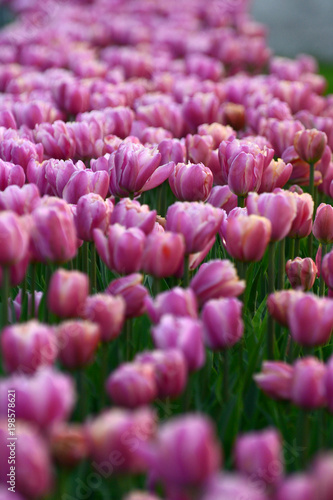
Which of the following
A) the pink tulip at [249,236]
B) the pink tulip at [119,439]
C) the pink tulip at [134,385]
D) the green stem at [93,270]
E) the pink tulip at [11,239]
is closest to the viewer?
the pink tulip at [119,439]

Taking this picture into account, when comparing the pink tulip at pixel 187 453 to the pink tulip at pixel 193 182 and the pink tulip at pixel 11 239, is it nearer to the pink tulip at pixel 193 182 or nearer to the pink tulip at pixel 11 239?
the pink tulip at pixel 11 239

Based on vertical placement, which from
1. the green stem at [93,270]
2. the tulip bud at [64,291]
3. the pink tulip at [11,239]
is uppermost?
the pink tulip at [11,239]

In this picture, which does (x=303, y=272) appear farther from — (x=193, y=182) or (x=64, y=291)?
(x=64, y=291)

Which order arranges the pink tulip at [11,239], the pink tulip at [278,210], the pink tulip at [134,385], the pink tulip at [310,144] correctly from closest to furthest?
the pink tulip at [134,385], the pink tulip at [11,239], the pink tulip at [278,210], the pink tulip at [310,144]

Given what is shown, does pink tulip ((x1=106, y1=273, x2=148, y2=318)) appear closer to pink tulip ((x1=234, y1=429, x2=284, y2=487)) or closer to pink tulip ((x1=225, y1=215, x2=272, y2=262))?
pink tulip ((x1=225, y1=215, x2=272, y2=262))

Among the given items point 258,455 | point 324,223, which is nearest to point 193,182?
point 324,223

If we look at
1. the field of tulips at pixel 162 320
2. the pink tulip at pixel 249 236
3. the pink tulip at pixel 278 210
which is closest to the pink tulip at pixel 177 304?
the field of tulips at pixel 162 320

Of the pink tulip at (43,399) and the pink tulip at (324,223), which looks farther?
the pink tulip at (324,223)
